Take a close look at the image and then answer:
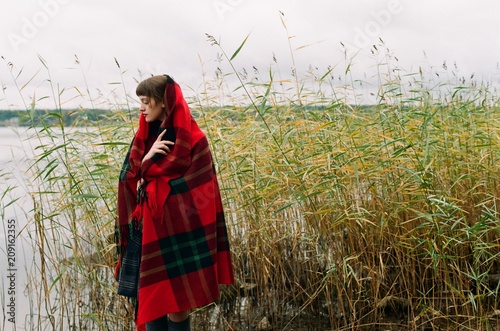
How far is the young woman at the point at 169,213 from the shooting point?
A: 2.49 m

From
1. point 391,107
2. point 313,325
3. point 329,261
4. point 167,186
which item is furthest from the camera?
point 391,107

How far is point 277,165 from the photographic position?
3479 mm

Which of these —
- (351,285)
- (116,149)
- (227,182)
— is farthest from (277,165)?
(116,149)

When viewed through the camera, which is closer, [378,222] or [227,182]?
[378,222]

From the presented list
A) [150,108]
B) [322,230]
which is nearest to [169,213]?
[150,108]

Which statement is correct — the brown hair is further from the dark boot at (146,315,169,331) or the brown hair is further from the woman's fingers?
the dark boot at (146,315,169,331)

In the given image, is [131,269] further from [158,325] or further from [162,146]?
[162,146]

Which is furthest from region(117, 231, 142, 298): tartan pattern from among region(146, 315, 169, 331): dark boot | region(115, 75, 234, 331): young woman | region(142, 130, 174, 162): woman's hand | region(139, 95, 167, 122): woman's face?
region(139, 95, 167, 122): woman's face

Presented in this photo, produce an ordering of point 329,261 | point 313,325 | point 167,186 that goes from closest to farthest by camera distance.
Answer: point 167,186 < point 329,261 < point 313,325

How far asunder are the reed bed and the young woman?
0.71 metres

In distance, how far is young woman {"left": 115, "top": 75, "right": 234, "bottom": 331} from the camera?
2.49 m

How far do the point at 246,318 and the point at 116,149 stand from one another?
1.53 m

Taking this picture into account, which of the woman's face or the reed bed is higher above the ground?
the woman's face

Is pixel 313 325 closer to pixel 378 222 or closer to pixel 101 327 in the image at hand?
pixel 378 222
